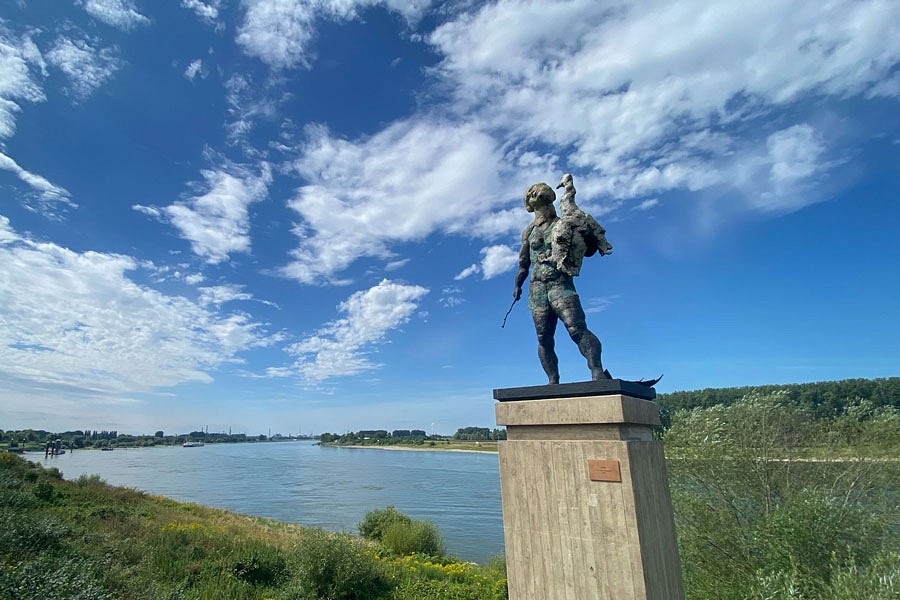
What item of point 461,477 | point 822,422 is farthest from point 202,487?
point 822,422

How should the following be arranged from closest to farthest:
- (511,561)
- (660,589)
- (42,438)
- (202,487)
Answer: (660,589) → (511,561) → (202,487) → (42,438)

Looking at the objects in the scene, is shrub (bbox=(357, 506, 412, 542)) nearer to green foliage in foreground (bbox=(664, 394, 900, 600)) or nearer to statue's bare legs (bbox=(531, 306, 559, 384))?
green foliage in foreground (bbox=(664, 394, 900, 600))

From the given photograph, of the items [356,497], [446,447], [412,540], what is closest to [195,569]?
[412,540]

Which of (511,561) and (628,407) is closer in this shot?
(628,407)

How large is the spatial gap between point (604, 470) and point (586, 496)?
0.24 metres

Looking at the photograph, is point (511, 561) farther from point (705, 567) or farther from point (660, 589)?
point (705, 567)

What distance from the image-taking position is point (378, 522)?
18.0m

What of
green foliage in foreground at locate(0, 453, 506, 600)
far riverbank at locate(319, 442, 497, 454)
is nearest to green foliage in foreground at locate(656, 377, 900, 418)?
green foliage in foreground at locate(0, 453, 506, 600)

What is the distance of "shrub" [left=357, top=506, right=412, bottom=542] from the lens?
17484mm

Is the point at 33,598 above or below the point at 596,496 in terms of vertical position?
below

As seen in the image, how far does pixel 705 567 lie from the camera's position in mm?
9188

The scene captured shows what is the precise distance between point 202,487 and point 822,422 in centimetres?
5038

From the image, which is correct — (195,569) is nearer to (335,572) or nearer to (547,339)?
(335,572)

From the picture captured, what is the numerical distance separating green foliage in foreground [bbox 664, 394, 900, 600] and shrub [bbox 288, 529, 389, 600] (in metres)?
6.37
